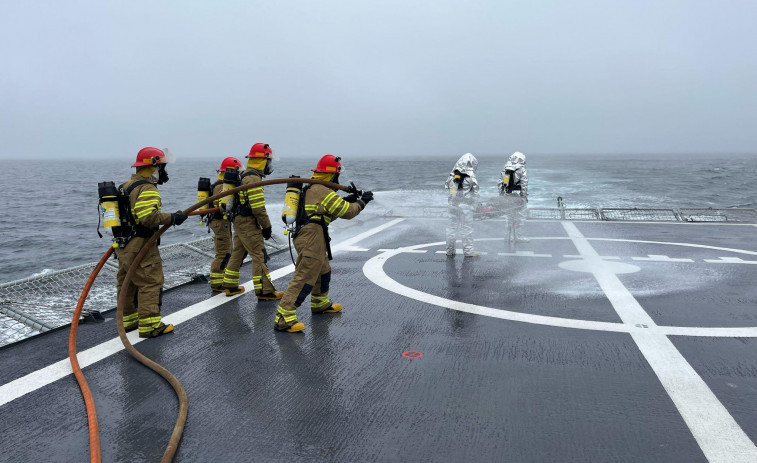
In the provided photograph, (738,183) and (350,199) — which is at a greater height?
(350,199)

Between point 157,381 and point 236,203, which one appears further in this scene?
point 236,203

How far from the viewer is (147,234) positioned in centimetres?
581

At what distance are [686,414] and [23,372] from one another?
5.62 meters

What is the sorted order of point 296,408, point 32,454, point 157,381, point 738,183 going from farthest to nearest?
1. point 738,183
2. point 157,381
3. point 296,408
4. point 32,454

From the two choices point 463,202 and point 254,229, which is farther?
point 463,202

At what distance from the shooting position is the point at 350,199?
6.34 meters

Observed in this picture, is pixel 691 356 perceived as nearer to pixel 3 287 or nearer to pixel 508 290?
pixel 508 290

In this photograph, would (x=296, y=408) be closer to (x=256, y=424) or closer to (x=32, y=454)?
(x=256, y=424)

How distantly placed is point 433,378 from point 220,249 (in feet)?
15.0

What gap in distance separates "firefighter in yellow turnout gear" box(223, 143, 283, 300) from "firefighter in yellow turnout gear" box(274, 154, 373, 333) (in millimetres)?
1300

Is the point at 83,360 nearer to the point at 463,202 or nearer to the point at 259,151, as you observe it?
the point at 259,151

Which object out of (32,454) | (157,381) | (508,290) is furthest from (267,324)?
(508,290)

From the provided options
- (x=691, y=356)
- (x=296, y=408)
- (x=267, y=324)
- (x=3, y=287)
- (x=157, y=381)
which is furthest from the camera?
(x=3, y=287)

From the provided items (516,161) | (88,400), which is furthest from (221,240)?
(516,161)
